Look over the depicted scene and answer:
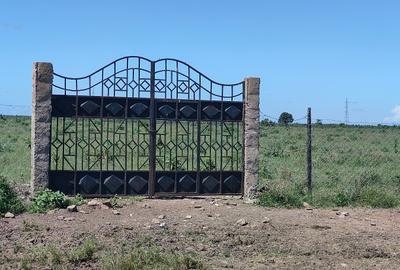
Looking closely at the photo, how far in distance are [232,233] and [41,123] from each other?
15.3ft

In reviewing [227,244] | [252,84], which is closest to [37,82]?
[252,84]

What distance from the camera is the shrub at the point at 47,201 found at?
1076 cm

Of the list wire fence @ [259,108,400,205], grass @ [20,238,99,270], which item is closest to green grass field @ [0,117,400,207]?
wire fence @ [259,108,400,205]

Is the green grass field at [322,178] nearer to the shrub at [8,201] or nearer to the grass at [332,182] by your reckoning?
the grass at [332,182]

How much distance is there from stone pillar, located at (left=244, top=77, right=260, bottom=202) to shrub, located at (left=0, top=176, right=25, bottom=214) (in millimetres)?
4692

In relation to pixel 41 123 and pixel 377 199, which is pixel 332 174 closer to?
pixel 377 199

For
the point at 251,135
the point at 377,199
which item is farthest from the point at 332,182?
the point at 251,135

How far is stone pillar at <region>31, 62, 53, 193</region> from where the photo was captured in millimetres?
11547

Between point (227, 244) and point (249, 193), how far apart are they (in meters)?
4.18

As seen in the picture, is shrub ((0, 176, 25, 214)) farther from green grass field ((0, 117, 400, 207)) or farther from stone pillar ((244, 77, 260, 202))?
stone pillar ((244, 77, 260, 202))

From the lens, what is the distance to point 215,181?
502 inches

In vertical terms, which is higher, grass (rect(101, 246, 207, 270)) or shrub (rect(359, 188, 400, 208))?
shrub (rect(359, 188, 400, 208))

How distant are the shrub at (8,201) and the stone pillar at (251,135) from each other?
4.69 metres

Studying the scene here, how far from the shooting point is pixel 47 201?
1091 cm
